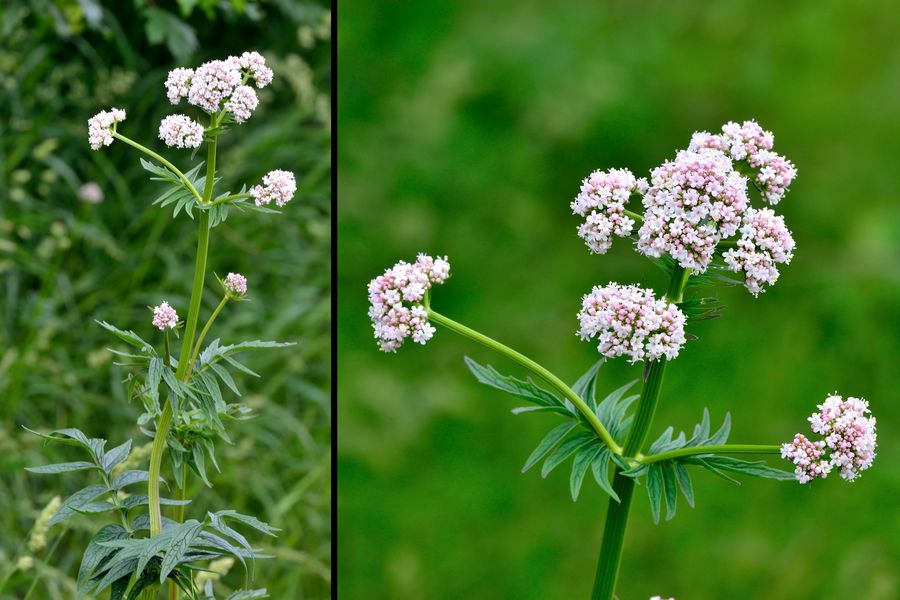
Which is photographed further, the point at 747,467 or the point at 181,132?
the point at 181,132

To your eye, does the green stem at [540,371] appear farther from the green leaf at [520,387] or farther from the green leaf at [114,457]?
the green leaf at [114,457]

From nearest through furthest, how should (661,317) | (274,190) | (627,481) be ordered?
(661,317)
(627,481)
(274,190)

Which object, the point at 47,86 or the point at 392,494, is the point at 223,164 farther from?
the point at 392,494

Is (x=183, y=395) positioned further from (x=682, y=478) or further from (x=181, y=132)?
(x=682, y=478)

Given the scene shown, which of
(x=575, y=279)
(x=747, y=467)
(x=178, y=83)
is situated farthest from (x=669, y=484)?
(x=575, y=279)

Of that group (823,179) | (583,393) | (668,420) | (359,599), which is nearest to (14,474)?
(359,599)

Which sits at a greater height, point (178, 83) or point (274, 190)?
point (178, 83)

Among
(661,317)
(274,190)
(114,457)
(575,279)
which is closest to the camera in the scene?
(661,317)
